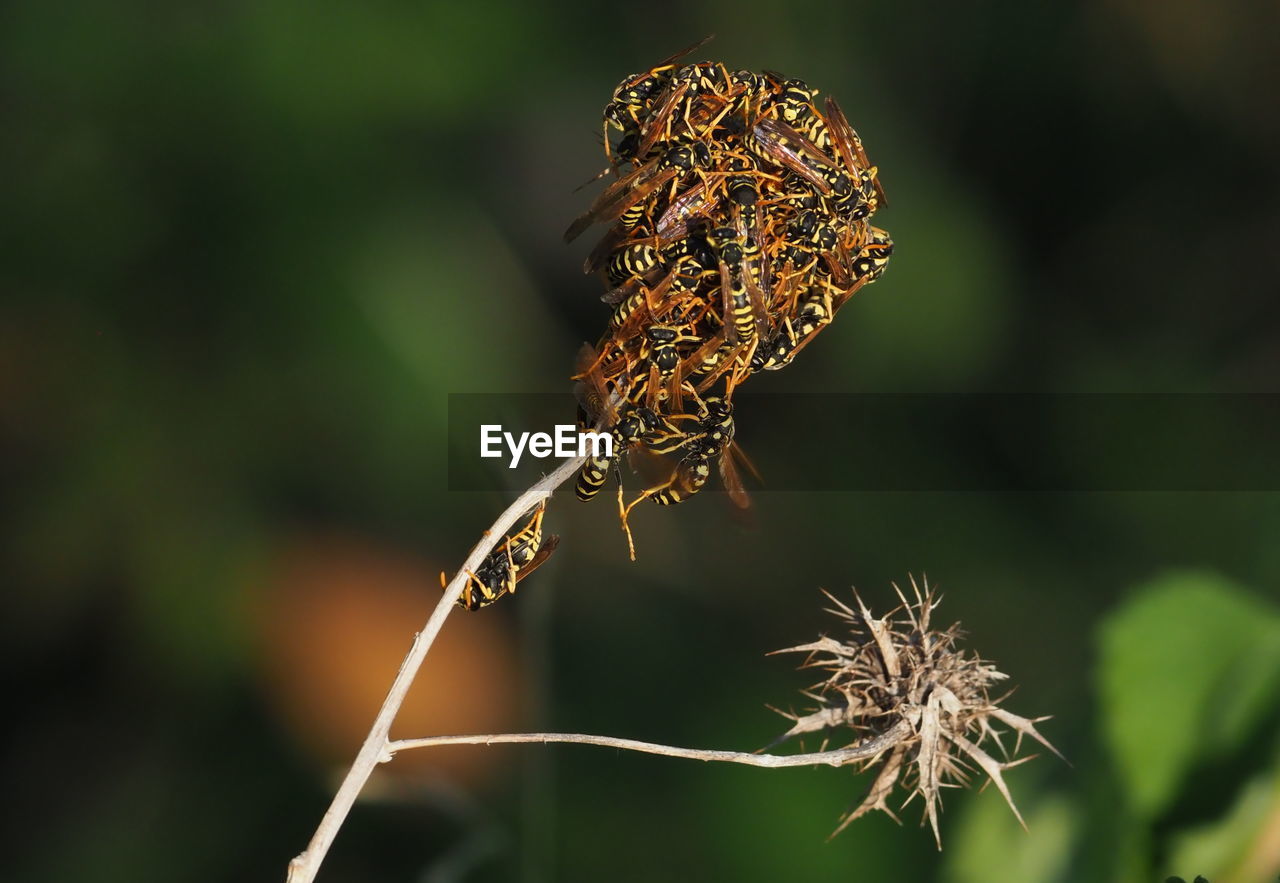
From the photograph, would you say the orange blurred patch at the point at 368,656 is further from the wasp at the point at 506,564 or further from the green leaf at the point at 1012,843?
the wasp at the point at 506,564

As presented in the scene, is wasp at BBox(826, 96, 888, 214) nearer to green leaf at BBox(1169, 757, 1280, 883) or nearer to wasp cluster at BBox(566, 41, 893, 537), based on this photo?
wasp cluster at BBox(566, 41, 893, 537)

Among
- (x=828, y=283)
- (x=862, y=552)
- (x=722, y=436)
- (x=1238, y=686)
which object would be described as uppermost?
(x=862, y=552)

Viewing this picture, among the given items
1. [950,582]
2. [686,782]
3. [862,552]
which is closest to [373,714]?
[686,782]

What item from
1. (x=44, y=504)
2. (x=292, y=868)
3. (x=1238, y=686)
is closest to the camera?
(x=292, y=868)

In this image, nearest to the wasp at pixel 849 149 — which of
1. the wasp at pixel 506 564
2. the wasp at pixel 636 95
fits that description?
the wasp at pixel 636 95

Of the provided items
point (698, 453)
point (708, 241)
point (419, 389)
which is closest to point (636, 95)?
point (708, 241)

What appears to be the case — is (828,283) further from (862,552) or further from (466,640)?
(466,640)

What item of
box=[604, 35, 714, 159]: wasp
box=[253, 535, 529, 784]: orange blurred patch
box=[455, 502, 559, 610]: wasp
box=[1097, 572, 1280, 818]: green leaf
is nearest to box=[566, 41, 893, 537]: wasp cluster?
box=[604, 35, 714, 159]: wasp
